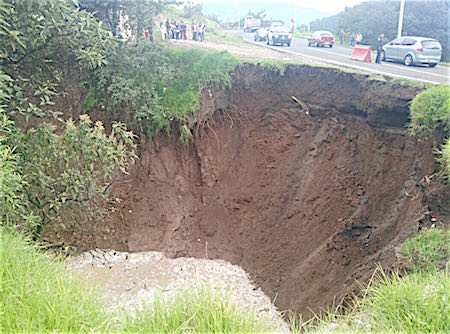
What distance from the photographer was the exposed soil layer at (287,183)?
25.5ft

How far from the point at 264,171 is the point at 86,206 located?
5750 mm

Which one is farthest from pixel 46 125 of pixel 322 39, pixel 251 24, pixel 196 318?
pixel 251 24

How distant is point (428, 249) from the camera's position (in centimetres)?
520

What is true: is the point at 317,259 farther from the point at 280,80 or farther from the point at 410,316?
the point at 280,80

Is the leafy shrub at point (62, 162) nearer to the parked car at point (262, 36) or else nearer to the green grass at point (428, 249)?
the green grass at point (428, 249)

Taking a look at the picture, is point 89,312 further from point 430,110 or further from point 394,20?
point 394,20

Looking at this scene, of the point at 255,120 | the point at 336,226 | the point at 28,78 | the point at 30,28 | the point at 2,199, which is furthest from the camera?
the point at 255,120

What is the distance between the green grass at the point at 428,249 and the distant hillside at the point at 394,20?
1461 centimetres

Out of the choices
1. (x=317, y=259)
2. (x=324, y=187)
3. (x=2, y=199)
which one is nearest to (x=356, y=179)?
(x=324, y=187)

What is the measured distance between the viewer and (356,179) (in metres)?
9.27

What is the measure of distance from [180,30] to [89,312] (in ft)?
50.3

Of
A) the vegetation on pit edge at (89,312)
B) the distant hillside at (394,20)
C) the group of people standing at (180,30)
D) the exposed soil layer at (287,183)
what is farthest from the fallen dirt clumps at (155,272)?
the distant hillside at (394,20)

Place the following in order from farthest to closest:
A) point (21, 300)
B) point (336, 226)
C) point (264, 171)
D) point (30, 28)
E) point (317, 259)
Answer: point (264, 171), point (336, 226), point (317, 259), point (30, 28), point (21, 300)

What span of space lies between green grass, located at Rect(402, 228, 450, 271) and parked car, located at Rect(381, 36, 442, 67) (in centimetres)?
1097
